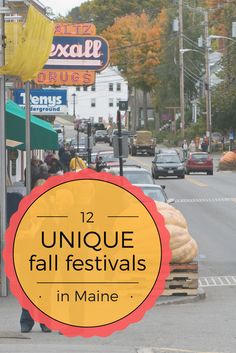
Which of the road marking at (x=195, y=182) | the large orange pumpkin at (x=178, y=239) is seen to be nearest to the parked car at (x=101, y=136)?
the road marking at (x=195, y=182)

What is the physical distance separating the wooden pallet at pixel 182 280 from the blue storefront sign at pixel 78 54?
311 inches

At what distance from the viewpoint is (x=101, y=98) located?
5645 inches

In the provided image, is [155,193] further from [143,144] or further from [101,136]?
[101,136]

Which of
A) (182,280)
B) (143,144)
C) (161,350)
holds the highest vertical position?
(143,144)

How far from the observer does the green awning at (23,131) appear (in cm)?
1745

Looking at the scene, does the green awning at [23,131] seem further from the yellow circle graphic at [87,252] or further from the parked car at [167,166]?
the parked car at [167,166]

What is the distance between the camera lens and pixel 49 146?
19016 mm

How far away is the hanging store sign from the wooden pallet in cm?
739

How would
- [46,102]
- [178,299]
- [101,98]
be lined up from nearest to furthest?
[178,299], [46,102], [101,98]

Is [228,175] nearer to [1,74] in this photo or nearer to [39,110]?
[39,110]

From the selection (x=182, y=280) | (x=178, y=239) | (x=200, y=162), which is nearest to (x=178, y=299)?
(x=182, y=280)

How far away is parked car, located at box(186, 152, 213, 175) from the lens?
197 feet

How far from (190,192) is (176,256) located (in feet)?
93.6

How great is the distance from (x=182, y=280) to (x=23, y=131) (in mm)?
4243
